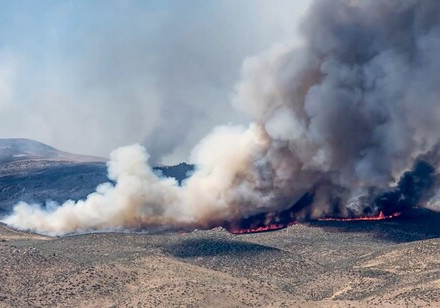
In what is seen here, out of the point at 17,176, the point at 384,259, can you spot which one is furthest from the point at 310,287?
the point at 17,176

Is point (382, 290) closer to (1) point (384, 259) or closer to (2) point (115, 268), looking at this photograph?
(1) point (384, 259)

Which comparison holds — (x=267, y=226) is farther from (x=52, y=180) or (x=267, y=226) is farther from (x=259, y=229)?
(x=52, y=180)

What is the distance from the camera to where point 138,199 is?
110m

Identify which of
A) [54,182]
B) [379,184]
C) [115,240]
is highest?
[54,182]

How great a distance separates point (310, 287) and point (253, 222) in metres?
37.7

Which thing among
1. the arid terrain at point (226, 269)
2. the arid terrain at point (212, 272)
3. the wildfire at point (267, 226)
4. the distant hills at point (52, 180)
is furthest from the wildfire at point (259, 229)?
the distant hills at point (52, 180)

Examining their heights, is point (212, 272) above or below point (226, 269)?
below

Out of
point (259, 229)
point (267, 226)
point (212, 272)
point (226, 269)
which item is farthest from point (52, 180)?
point (212, 272)

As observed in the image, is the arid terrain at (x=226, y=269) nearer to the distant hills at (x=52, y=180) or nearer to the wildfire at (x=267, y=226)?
the wildfire at (x=267, y=226)

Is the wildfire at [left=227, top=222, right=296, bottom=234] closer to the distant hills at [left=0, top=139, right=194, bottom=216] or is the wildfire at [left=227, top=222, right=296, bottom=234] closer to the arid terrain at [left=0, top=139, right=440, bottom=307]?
the arid terrain at [left=0, top=139, right=440, bottom=307]

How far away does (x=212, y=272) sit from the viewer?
255 feet

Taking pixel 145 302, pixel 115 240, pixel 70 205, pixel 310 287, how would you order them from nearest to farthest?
pixel 145 302, pixel 310 287, pixel 115 240, pixel 70 205

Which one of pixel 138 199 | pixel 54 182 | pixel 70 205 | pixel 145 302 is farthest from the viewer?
pixel 54 182

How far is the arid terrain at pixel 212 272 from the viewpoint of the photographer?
68500 mm
